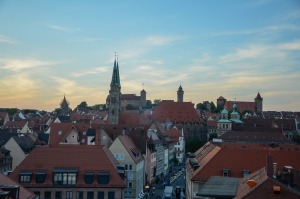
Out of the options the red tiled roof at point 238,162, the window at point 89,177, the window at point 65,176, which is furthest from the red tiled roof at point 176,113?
the window at point 65,176

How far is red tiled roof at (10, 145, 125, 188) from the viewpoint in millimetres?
50688

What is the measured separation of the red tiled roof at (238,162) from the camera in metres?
49.8

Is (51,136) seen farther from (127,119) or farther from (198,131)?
(198,131)

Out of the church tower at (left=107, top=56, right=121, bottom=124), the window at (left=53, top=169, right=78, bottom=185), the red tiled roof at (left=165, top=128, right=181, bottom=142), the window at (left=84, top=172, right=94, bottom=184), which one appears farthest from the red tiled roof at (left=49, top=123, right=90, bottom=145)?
the church tower at (left=107, top=56, right=121, bottom=124)

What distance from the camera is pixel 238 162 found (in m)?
51.6

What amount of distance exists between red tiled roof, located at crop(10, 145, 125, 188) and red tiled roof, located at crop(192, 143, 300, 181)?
9563 millimetres

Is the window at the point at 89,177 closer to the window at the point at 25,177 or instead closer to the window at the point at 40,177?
the window at the point at 40,177

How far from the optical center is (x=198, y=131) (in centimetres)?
18062

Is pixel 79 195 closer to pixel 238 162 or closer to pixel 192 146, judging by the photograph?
pixel 238 162

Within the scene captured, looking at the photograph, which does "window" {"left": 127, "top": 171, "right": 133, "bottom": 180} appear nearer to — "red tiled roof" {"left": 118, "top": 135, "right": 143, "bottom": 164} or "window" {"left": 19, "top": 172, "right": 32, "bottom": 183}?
"red tiled roof" {"left": 118, "top": 135, "right": 143, "bottom": 164}

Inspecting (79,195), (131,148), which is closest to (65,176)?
(79,195)

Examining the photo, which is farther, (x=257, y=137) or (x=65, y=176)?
(x=257, y=137)

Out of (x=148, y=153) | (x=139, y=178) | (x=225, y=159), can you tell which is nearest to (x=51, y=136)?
(x=148, y=153)

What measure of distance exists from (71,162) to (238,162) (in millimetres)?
19008
